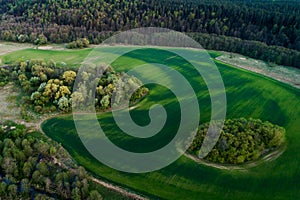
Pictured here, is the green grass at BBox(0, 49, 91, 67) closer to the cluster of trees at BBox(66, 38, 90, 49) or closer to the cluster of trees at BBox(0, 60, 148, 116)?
the cluster of trees at BBox(66, 38, 90, 49)

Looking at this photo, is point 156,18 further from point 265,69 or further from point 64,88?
point 64,88

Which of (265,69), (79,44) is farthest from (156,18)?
(265,69)

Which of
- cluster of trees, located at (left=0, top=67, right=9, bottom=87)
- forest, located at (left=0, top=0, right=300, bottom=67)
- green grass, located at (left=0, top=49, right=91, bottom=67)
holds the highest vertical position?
forest, located at (left=0, top=0, right=300, bottom=67)

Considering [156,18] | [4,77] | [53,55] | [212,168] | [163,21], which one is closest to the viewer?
[212,168]

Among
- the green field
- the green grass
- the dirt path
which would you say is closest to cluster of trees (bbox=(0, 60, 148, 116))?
the green field

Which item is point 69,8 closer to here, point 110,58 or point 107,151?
point 110,58

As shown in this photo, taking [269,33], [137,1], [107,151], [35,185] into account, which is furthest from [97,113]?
[137,1]
